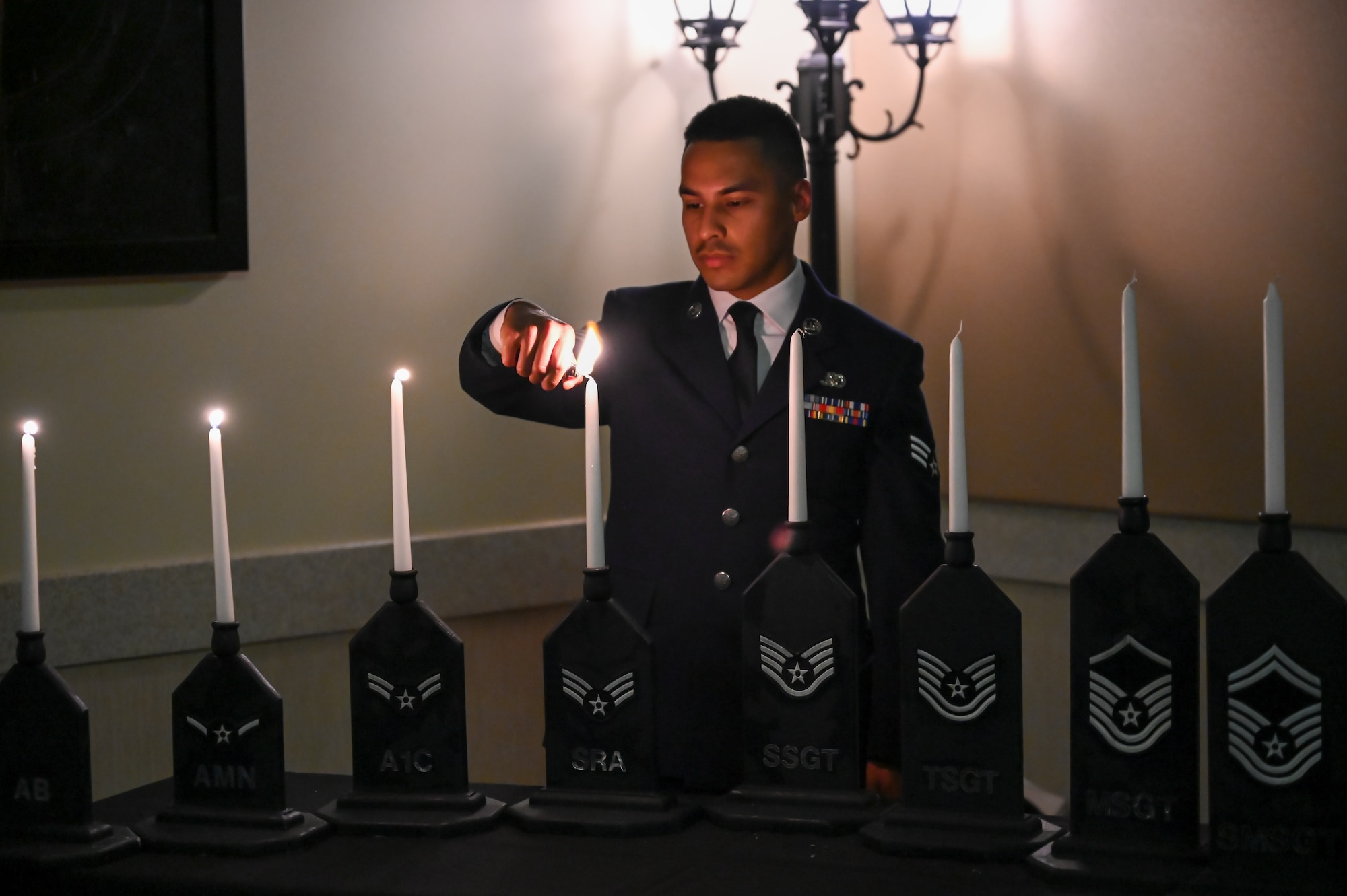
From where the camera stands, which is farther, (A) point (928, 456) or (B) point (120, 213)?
(B) point (120, 213)

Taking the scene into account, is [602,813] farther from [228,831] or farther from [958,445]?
[958,445]

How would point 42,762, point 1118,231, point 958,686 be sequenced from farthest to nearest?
point 1118,231 < point 42,762 < point 958,686

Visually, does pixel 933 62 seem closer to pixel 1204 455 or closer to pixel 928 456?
pixel 1204 455

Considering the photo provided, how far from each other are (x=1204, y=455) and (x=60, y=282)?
210 centimetres

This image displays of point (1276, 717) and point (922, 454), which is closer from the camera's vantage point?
point (1276, 717)

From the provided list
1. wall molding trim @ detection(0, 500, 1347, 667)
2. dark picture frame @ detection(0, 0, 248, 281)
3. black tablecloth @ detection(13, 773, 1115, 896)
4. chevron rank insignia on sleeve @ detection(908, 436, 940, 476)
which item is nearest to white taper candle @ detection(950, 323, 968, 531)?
black tablecloth @ detection(13, 773, 1115, 896)

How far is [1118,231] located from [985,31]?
58 cm

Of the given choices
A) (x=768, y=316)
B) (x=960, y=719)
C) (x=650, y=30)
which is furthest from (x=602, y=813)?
(x=650, y=30)

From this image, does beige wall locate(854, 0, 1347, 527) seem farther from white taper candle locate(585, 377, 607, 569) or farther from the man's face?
white taper candle locate(585, 377, 607, 569)

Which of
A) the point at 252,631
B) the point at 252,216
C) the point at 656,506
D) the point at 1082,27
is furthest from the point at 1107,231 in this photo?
the point at 252,631

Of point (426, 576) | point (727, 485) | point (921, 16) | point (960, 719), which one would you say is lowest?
point (426, 576)

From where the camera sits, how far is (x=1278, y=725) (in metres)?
0.96

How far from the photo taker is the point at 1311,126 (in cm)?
252

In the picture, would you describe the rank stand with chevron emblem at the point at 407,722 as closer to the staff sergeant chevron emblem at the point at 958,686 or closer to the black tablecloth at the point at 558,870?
the black tablecloth at the point at 558,870
